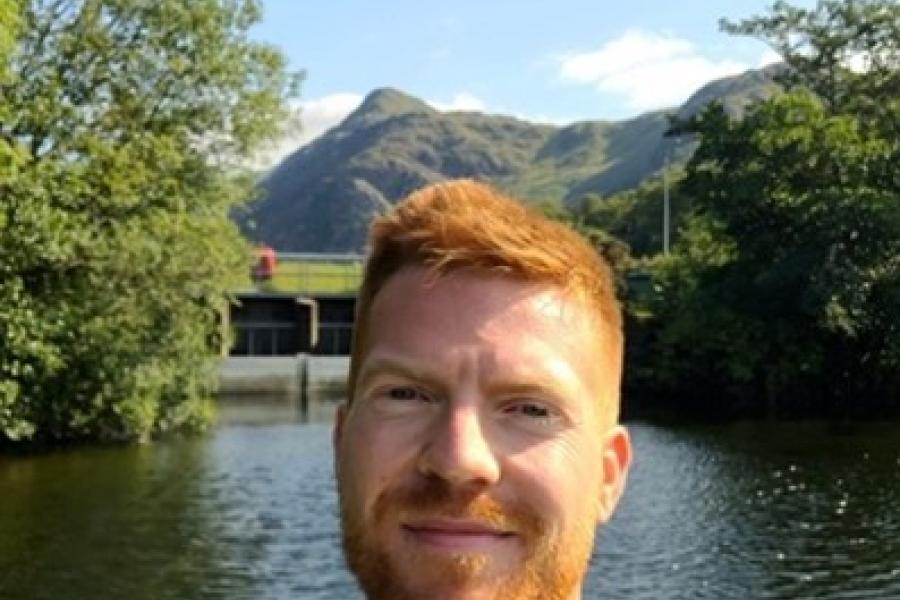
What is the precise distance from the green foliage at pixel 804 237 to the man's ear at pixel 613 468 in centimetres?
4698

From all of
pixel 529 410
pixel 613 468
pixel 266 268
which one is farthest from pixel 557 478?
pixel 266 268

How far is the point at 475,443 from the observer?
1725 mm

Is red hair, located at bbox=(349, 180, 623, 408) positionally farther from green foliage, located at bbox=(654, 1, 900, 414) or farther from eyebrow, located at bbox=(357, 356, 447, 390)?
green foliage, located at bbox=(654, 1, 900, 414)

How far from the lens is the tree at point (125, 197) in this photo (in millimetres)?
31688

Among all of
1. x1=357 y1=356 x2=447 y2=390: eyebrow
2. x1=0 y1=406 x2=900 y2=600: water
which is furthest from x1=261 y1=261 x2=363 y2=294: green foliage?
x1=357 y1=356 x2=447 y2=390: eyebrow

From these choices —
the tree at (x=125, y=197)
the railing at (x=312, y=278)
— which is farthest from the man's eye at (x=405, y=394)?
the railing at (x=312, y=278)

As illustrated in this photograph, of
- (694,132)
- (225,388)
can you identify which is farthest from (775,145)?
(225,388)

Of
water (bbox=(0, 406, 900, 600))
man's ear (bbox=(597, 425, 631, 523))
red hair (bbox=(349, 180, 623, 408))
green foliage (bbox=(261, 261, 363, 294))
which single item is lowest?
water (bbox=(0, 406, 900, 600))

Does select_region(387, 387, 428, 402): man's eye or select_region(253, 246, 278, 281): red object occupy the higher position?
select_region(387, 387, 428, 402): man's eye

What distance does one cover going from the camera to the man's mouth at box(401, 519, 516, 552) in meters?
1.70

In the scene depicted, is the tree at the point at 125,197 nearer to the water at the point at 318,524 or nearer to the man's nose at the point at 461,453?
the water at the point at 318,524

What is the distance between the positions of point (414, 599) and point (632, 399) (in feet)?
193

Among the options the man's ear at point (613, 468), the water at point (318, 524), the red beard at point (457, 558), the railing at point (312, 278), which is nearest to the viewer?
the red beard at point (457, 558)

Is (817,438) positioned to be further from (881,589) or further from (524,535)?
(524,535)
